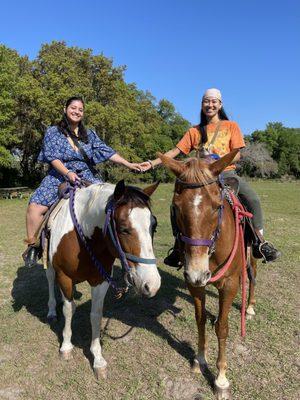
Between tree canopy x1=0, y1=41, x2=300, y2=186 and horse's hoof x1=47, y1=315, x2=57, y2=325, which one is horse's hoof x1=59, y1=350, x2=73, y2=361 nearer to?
horse's hoof x1=47, y1=315, x2=57, y2=325

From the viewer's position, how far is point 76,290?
586cm

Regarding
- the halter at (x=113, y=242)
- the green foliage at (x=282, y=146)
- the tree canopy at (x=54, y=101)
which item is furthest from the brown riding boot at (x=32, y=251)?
the green foliage at (x=282, y=146)

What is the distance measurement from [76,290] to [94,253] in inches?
104

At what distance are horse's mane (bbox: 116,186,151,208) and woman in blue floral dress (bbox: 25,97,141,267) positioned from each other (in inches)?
40.8

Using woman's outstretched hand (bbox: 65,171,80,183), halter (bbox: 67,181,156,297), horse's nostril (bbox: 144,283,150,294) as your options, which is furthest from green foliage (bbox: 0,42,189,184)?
horse's nostril (bbox: 144,283,150,294)

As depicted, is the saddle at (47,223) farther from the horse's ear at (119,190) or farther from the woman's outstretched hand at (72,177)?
the horse's ear at (119,190)

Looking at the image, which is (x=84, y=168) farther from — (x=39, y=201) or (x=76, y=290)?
(x=76, y=290)

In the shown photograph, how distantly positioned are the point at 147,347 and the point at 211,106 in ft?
9.22

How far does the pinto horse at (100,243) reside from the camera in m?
2.77

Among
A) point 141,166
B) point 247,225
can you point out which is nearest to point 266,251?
point 247,225

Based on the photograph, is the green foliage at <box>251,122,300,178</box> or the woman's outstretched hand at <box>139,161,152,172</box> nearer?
the woman's outstretched hand at <box>139,161,152,172</box>

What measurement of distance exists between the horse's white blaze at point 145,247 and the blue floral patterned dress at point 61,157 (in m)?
1.63

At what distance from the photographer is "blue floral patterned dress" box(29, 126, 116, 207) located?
4.12m

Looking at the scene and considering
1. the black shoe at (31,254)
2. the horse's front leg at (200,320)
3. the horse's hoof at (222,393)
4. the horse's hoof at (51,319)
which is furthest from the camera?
the horse's hoof at (51,319)
